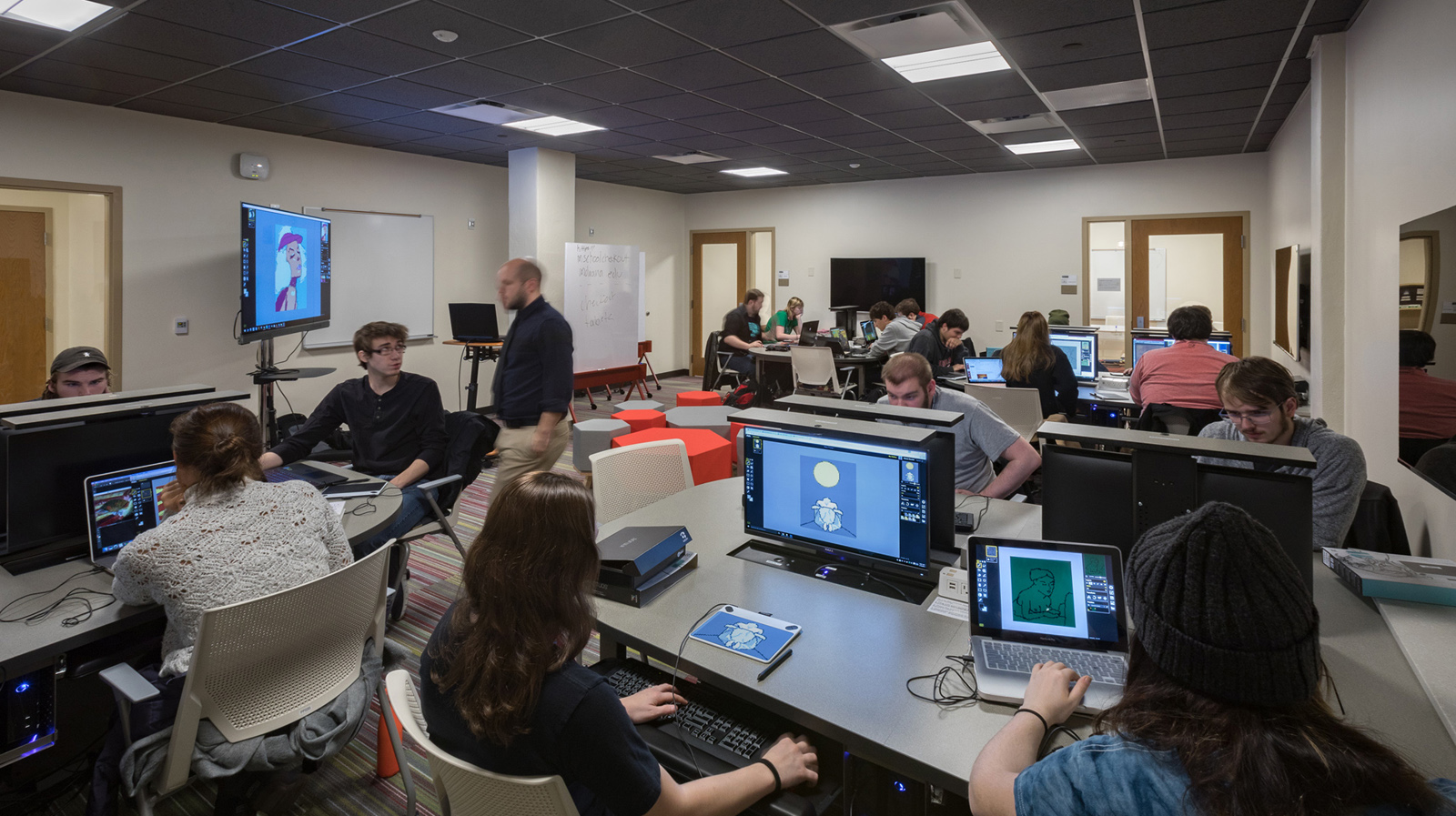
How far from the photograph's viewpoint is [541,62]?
14.7 feet

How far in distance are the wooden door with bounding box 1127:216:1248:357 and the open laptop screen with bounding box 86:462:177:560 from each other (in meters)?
8.91

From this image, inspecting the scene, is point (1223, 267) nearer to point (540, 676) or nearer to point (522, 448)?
point (522, 448)

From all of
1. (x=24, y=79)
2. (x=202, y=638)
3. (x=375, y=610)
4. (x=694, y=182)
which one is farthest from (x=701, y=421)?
(x=694, y=182)

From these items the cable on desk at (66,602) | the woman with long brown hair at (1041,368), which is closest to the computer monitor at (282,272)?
the cable on desk at (66,602)

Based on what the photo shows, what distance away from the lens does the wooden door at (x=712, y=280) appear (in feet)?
37.1

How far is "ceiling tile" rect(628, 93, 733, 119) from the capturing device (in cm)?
540

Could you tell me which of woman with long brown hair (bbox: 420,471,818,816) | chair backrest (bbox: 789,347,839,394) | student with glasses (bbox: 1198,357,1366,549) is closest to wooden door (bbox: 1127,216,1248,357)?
chair backrest (bbox: 789,347,839,394)

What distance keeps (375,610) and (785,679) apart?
126 centimetres

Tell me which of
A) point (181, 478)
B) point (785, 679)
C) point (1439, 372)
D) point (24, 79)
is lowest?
point (785, 679)

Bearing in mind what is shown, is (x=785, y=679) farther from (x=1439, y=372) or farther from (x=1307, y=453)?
(x=1439, y=372)

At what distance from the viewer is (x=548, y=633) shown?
1.28 meters

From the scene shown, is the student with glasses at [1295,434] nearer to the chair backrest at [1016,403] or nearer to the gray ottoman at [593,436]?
the chair backrest at [1016,403]

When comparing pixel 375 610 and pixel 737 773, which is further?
pixel 375 610

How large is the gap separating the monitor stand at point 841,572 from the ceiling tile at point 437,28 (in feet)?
9.73
